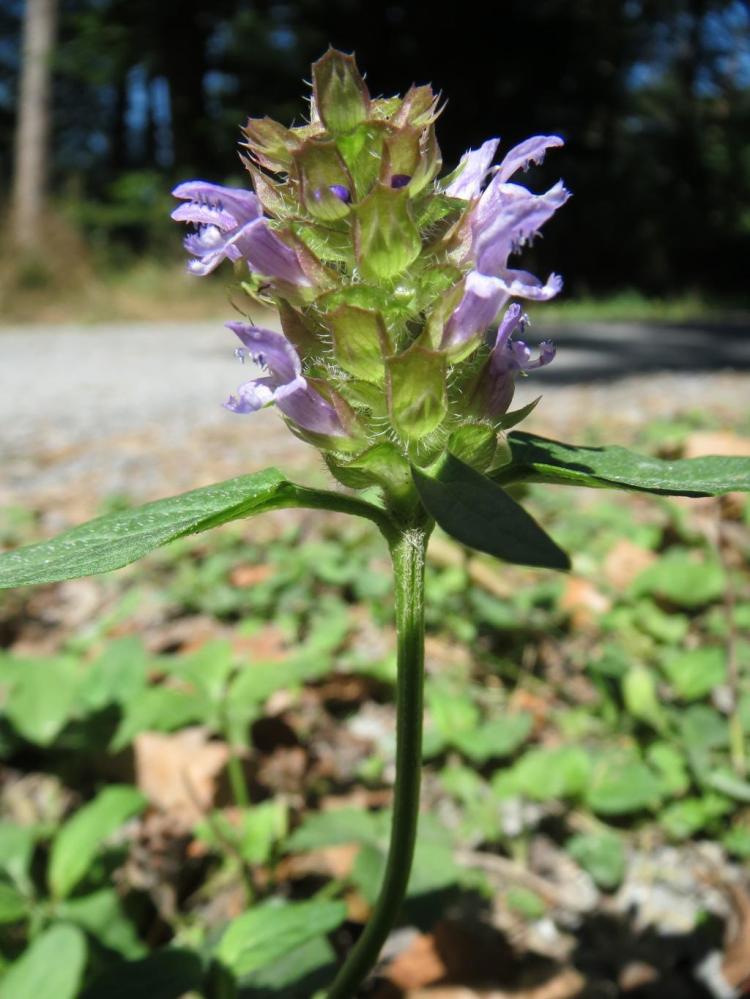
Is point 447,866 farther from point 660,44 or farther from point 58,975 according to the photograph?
point 660,44

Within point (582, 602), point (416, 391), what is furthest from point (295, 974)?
point (582, 602)

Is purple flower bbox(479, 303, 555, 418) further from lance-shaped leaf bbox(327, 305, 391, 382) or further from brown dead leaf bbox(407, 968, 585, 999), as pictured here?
brown dead leaf bbox(407, 968, 585, 999)

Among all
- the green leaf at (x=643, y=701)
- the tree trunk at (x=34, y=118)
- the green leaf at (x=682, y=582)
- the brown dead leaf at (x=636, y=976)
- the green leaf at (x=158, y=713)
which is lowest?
the brown dead leaf at (x=636, y=976)

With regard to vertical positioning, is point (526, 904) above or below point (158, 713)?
below

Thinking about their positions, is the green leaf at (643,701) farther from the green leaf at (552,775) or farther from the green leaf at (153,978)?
the green leaf at (153,978)

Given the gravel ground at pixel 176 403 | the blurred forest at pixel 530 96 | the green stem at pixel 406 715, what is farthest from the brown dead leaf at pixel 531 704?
the blurred forest at pixel 530 96

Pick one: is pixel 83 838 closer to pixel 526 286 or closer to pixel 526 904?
pixel 526 904
